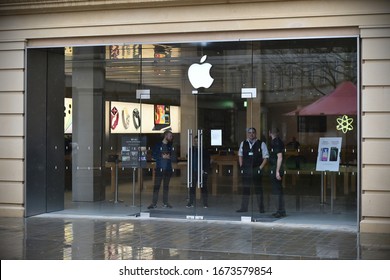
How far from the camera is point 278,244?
10.3m

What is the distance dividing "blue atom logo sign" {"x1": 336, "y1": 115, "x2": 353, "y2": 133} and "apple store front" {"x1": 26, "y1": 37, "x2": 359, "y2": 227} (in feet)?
0.08

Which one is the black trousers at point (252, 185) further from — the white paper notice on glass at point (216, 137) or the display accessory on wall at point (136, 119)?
the display accessory on wall at point (136, 119)

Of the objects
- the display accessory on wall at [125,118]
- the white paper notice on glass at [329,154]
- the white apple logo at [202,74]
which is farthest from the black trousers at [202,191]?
the display accessory on wall at [125,118]

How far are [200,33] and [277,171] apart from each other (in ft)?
11.4

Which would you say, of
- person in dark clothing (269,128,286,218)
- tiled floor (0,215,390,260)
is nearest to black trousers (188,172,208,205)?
tiled floor (0,215,390,260)

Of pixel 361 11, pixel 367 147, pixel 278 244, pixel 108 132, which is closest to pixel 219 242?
pixel 278 244

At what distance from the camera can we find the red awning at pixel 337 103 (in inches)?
540

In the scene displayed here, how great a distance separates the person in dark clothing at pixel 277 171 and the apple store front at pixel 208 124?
0.14m

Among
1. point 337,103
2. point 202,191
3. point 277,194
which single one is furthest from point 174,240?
point 337,103

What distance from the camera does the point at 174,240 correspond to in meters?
10.7

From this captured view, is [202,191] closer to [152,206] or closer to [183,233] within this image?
[152,206]

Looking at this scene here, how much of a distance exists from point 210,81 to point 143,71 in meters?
1.87
